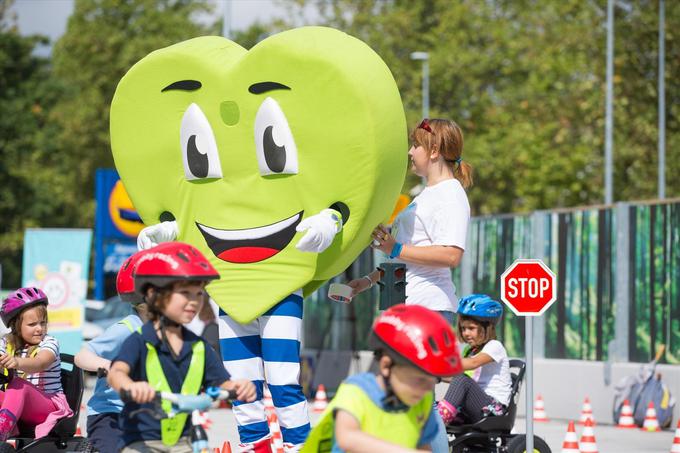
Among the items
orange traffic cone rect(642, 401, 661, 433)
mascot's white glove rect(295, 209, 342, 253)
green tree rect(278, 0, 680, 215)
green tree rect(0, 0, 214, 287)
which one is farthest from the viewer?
green tree rect(0, 0, 214, 287)

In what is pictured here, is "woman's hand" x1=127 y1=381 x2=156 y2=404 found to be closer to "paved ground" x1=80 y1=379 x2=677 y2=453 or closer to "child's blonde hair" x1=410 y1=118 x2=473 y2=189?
"child's blonde hair" x1=410 y1=118 x2=473 y2=189

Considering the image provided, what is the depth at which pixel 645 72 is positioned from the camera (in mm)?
29875

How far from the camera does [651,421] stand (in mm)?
14164

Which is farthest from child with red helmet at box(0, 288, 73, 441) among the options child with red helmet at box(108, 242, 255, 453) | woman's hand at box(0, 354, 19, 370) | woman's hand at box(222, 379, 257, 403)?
woman's hand at box(222, 379, 257, 403)

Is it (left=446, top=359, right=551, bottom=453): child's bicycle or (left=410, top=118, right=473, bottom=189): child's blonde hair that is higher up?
(left=410, top=118, right=473, bottom=189): child's blonde hair

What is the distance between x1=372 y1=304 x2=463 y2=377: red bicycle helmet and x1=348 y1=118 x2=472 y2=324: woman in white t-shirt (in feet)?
7.67

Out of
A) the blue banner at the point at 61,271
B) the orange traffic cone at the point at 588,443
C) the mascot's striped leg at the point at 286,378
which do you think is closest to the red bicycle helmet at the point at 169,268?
the mascot's striped leg at the point at 286,378

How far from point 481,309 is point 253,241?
5.71ft

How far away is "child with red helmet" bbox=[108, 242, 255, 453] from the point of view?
5.38m

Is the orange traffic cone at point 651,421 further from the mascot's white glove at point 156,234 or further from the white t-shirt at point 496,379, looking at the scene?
the mascot's white glove at point 156,234

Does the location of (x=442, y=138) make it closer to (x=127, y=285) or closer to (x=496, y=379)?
(x=496, y=379)

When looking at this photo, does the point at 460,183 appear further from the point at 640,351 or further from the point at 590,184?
the point at 590,184

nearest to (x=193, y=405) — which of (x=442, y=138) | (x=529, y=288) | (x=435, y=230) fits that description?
(x=435, y=230)

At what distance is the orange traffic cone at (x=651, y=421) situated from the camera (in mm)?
14141
